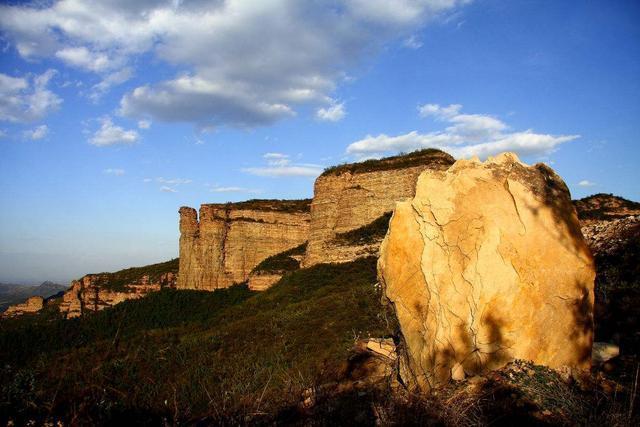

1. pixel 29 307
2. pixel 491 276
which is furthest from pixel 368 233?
pixel 29 307

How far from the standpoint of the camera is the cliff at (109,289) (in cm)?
5094

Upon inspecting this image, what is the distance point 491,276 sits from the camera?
508 centimetres

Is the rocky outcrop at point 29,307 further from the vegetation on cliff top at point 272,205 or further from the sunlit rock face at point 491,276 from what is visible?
the sunlit rock face at point 491,276

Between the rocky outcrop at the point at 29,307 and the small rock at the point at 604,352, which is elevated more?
the small rock at the point at 604,352

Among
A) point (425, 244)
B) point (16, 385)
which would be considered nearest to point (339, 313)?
point (425, 244)

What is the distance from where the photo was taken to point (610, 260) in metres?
9.14

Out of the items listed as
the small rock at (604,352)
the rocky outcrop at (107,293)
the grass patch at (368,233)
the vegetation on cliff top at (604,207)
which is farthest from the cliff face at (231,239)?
the small rock at (604,352)

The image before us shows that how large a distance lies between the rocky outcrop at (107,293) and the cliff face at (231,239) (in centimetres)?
605

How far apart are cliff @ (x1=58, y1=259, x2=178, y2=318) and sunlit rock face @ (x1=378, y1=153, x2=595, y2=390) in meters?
49.7

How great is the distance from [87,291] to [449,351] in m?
57.1

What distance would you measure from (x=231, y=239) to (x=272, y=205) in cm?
627

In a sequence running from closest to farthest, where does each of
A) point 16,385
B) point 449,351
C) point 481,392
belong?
point 16,385
point 481,392
point 449,351

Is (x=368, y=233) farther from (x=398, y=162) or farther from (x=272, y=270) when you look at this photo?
(x=272, y=270)

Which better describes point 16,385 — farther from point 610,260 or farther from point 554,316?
point 610,260
